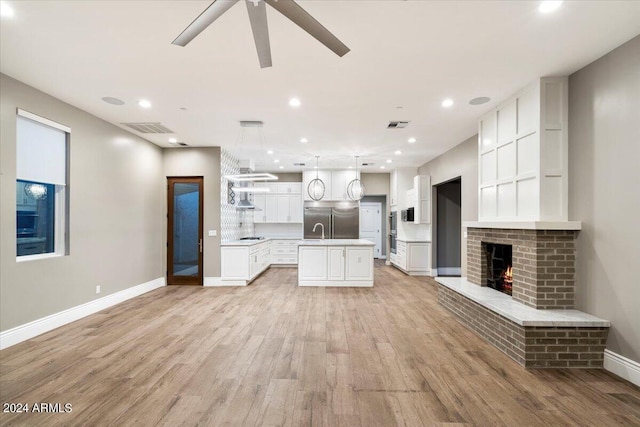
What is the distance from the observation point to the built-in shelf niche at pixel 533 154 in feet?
10.6

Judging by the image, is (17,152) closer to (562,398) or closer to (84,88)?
(84,88)

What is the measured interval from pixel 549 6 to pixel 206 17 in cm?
247

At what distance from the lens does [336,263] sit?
6328 mm

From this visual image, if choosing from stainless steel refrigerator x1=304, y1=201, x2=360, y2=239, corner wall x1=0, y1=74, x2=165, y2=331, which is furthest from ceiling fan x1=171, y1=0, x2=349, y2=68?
stainless steel refrigerator x1=304, y1=201, x2=360, y2=239

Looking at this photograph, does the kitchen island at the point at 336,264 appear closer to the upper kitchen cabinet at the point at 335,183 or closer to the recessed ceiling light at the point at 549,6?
the upper kitchen cabinet at the point at 335,183

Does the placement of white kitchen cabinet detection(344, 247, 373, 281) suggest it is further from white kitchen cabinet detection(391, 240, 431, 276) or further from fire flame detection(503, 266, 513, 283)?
fire flame detection(503, 266, 513, 283)

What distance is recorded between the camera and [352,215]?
9.13 meters

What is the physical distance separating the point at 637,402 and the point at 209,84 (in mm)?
4985

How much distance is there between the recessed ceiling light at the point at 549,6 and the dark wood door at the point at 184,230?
609 cm

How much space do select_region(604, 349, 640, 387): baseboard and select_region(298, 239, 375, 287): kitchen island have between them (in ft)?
12.7

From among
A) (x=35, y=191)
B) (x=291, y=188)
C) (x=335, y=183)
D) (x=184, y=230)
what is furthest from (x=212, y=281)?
(x=335, y=183)

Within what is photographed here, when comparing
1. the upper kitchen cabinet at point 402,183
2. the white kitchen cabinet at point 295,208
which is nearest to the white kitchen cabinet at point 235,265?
the white kitchen cabinet at point 295,208

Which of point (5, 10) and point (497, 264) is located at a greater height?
point (5, 10)

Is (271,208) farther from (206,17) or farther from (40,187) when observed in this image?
(206,17)
